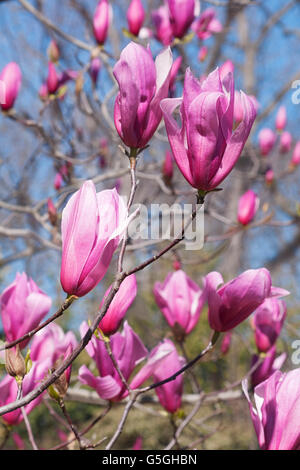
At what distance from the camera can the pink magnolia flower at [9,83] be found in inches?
49.4

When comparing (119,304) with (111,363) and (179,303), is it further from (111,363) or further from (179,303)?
(179,303)

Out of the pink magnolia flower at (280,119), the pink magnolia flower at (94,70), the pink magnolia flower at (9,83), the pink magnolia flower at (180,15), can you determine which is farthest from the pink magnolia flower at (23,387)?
the pink magnolia flower at (280,119)

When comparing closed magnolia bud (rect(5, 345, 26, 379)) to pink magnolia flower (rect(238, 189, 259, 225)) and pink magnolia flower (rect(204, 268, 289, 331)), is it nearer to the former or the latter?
pink magnolia flower (rect(204, 268, 289, 331))

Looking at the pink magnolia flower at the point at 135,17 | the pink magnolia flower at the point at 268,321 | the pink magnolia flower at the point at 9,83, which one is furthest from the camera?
the pink magnolia flower at the point at 135,17

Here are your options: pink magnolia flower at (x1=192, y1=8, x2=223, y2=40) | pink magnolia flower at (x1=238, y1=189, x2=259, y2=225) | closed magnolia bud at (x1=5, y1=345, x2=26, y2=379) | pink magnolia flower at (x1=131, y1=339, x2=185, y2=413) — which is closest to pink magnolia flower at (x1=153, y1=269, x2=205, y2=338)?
pink magnolia flower at (x1=131, y1=339, x2=185, y2=413)

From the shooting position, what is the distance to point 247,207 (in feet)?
4.92

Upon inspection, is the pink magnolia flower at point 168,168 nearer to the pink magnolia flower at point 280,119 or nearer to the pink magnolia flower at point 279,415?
the pink magnolia flower at point 279,415

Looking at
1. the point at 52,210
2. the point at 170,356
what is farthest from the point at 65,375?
the point at 52,210

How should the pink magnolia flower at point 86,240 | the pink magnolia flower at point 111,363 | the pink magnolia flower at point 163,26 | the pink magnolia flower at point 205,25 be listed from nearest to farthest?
1. the pink magnolia flower at point 86,240
2. the pink magnolia flower at point 111,363
3. the pink magnolia flower at point 163,26
4. the pink magnolia flower at point 205,25

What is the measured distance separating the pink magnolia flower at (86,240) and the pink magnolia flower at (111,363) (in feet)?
0.82

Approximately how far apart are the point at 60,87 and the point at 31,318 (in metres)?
1.25

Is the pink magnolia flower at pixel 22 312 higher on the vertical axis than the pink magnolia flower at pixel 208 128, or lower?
lower

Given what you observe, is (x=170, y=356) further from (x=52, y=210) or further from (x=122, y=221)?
(x=52, y=210)

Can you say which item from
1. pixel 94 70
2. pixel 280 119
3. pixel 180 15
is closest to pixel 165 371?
pixel 180 15
